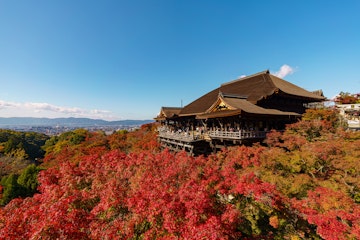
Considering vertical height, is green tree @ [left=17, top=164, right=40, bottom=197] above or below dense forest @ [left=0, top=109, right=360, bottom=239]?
below

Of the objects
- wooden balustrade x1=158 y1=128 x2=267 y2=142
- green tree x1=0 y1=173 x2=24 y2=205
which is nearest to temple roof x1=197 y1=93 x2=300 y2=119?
wooden balustrade x1=158 y1=128 x2=267 y2=142

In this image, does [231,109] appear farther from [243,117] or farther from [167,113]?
[167,113]

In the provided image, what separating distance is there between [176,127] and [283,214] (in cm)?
2185

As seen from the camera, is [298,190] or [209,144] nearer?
[298,190]

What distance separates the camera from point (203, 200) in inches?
207

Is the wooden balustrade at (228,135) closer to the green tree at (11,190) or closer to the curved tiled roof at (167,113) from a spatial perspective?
the curved tiled roof at (167,113)

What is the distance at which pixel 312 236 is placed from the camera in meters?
6.55

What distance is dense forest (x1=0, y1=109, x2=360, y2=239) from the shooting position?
4.56 m

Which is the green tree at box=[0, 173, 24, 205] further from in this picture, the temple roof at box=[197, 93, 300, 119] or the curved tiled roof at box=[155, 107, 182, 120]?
the temple roof at box=[197, 93, 300, 119]

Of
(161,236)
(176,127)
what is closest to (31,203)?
(161,236)

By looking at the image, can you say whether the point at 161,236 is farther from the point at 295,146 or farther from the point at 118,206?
the point at 295,146

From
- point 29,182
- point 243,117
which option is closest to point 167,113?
point 243,117

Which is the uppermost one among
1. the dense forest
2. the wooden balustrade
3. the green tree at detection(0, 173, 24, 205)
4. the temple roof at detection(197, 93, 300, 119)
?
the temple roof at detection(197, 93, 300, 119)

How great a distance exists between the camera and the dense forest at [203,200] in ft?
15.0
